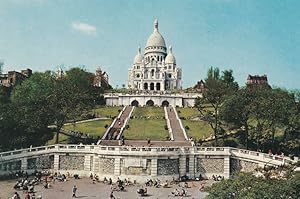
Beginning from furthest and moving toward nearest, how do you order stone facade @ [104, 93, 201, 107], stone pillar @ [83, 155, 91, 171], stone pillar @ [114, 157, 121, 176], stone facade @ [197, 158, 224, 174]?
stone facade @ [104, 93, 201, 107] < stone facade @ [197, 158, 224, 174] < stone pillar @ [83, 155, 91, 171] < stone pillar @ [114, 157, 121, 176]

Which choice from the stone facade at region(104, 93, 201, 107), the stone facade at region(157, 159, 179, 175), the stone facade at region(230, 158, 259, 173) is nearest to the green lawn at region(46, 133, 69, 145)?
the stone facade at region(157, 159, 179, 175)

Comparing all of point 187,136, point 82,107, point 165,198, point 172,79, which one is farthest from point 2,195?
point 172,79

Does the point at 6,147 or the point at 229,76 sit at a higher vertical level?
the point at 229,76

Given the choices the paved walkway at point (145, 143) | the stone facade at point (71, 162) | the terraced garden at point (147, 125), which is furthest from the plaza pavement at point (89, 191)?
the terraced garden at point (147, 125)

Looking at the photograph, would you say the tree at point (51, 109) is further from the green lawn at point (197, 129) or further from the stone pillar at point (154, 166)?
the green lawn at point (197, 129)

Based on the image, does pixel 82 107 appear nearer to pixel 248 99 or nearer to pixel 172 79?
pixel 248 99

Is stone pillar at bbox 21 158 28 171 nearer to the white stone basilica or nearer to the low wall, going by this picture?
the low wall

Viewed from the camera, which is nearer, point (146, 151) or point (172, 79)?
point (146, 151)
